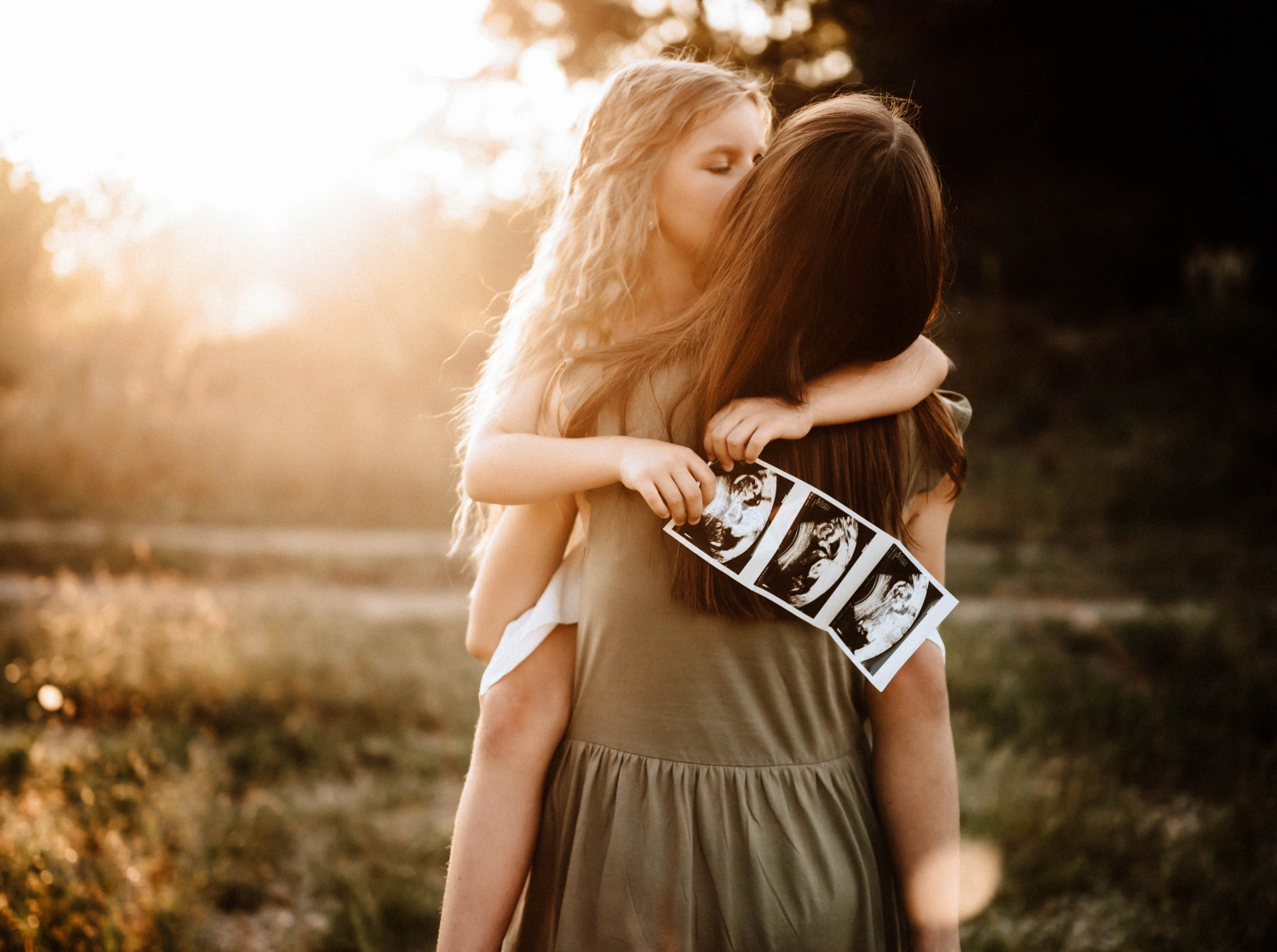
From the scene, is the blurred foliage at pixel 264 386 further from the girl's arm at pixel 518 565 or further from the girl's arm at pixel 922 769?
the girl's arm at pixel 922 769

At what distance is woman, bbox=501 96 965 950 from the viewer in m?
1.25

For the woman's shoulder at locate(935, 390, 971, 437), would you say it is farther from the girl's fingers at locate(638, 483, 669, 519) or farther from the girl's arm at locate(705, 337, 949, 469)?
the girl's fingers at locate(638, 483, 669, 519)

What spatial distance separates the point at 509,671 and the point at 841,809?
576mm

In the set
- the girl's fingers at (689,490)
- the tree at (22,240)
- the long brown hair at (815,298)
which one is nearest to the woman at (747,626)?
the long brown hair at (815,298)

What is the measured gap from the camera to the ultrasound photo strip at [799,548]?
1.26 metres

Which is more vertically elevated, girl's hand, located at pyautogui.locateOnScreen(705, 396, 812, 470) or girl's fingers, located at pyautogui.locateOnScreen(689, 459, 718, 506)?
girl's hand, located at pyautogui.locateOnScreen(705, 396, 812, 470)

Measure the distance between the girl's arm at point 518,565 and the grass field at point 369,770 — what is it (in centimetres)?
147

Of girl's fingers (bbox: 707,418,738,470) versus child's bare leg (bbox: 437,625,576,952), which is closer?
girl's fingers (bbox: 707,418,738,470)

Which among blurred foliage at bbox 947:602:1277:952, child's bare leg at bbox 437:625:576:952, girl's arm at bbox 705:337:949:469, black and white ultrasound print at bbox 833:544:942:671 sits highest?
girl's arm at bbox 705:337:949:469

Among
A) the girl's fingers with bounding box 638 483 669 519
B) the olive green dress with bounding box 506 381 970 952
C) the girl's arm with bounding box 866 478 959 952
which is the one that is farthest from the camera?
the girl's arm with bounding box 866 478 959 952

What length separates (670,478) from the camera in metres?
1.22

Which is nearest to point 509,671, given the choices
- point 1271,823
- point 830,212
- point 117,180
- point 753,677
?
point 753,677

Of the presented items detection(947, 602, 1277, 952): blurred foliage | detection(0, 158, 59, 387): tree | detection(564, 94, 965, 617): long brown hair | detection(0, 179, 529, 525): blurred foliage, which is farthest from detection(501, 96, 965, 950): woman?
detection(0, 179, 529, 525): blurred foliage

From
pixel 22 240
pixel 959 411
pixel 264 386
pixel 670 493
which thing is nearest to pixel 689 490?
pixel 670 493
